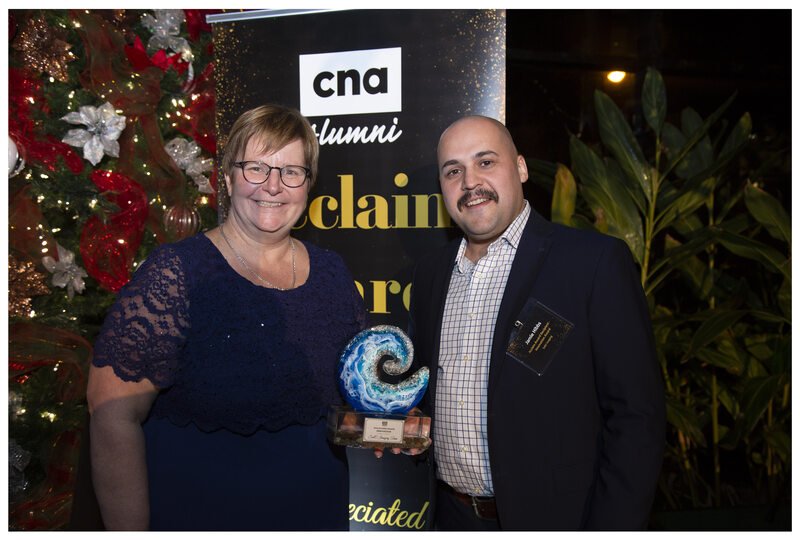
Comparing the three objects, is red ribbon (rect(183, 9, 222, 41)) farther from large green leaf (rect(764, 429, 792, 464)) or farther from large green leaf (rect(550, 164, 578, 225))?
large green leaf (rect(764, 429, 792, 464))

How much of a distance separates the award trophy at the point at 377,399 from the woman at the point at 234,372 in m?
0.08

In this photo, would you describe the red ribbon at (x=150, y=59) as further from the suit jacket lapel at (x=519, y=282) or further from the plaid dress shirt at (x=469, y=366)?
the suit jacket lapel at (x=519, y=282)

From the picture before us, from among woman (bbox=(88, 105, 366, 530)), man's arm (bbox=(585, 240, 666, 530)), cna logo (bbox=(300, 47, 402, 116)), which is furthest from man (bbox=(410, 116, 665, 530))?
cna logo (bbox=(300, 47, 402, 116))

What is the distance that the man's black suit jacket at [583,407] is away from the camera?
1.78m

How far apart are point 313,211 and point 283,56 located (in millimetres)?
620

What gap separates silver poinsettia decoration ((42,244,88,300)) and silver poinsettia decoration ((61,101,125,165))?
41 centimetres

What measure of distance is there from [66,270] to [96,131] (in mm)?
609

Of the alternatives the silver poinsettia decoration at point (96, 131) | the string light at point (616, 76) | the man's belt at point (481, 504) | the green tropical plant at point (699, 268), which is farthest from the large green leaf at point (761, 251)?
the silver poinsettia decoration at point (96, 131)

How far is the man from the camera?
179 centimetres

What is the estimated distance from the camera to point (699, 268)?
379 centimetres

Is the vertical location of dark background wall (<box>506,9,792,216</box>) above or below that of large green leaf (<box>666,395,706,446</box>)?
above

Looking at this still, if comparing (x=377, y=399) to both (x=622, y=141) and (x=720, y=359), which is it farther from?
(x=720, y=359)

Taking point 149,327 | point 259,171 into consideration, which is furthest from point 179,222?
point 149,327

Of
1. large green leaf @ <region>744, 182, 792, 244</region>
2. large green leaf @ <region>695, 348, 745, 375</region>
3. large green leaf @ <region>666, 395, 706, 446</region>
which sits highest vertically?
large green leaf @ <region>744, 182, 792, 244</region>
